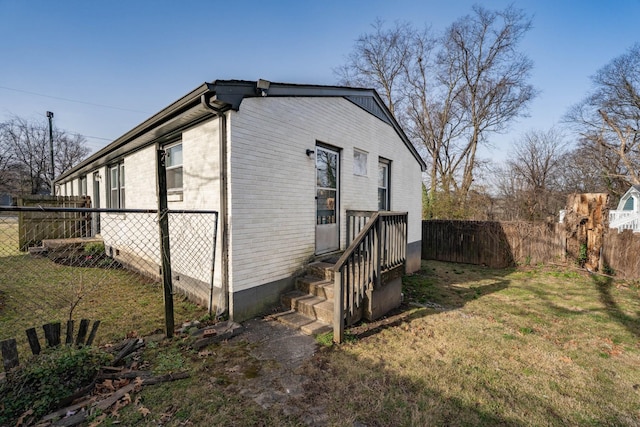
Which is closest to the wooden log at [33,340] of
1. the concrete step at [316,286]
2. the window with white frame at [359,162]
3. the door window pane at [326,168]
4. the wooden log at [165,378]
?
the wooden log at [165,378]

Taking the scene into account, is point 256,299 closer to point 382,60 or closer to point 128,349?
point 128,349

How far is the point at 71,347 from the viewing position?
2670 mm

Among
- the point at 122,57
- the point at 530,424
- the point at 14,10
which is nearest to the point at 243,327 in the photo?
the point at 530,424

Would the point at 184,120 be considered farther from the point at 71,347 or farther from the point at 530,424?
the point at 530,424

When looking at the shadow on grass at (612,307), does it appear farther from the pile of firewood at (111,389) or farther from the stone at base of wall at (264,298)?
the pile of firewood at (111,389)

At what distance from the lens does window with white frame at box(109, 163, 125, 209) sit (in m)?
8.38

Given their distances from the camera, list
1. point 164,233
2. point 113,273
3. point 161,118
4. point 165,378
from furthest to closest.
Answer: point 113,273
point 161,118
point 164,233
point 165,378

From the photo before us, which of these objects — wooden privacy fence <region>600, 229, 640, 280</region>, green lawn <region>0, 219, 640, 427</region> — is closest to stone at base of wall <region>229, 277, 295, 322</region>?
green lawn <region>0, 219, 640, 427</region>

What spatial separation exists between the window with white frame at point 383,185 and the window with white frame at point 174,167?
525cm

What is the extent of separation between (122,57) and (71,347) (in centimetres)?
1102

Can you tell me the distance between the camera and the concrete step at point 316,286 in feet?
15.3

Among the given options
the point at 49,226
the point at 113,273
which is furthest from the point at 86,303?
the point at 49,226

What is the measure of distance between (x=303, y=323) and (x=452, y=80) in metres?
20.6

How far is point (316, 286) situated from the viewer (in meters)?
4.82
